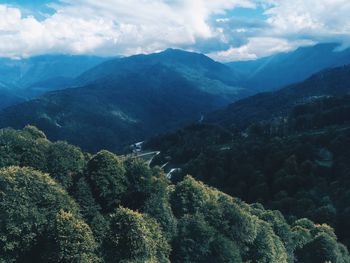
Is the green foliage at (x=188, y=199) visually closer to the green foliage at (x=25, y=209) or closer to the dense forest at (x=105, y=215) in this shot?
the dense forest at (x=105, y=215)

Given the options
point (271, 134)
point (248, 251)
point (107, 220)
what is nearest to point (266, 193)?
point (271, 134)

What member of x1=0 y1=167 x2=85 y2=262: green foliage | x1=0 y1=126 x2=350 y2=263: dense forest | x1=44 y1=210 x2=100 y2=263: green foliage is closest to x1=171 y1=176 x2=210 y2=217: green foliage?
x1=0 y1=126 x2=350 y2=263: dense forest

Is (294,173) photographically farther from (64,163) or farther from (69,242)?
(69,242)

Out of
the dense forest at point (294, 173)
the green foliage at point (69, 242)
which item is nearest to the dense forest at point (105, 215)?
the green foliage at point (69, 242)

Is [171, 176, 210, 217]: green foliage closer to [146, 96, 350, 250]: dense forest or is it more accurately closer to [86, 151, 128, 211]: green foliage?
[86, 151, 128, 211]: green foliage

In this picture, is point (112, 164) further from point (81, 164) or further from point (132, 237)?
point (132, 237)

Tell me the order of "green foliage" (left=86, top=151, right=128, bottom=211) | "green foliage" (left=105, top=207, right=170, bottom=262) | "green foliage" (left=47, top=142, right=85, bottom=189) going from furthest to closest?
"green foliage" (left=86, top=151, right=128, bottom=211) → "green foliage" (left=47, top=142, right=85, bottom=189) → "green foliage" (left=105, top=207, right=170, bottom=262)
